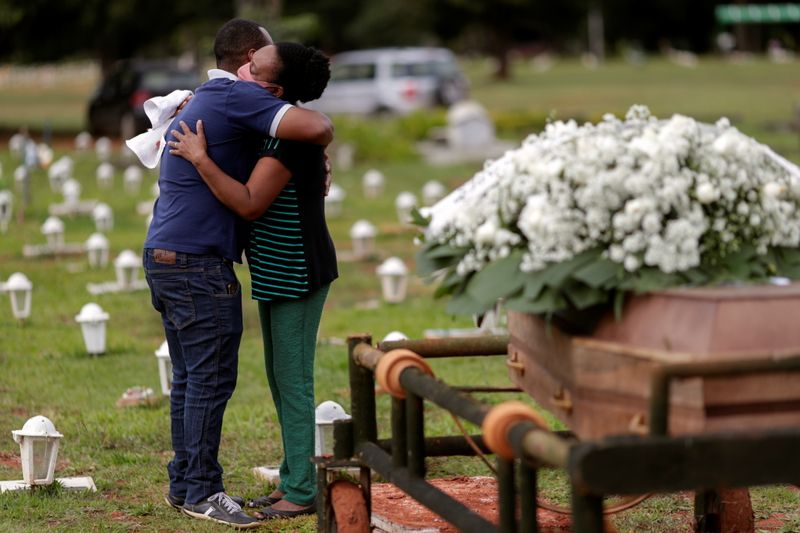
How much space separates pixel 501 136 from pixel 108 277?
15.9m

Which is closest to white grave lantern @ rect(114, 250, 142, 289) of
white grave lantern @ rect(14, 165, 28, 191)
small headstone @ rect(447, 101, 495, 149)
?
white grave lantern @ rect(14, 165, 28, 191)

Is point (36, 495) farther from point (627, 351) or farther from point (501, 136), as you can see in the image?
point (501, 136)

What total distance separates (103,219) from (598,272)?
A: 12.5 m

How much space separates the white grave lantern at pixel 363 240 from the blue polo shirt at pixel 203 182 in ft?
26.5

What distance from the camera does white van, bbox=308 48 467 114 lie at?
1268 inches

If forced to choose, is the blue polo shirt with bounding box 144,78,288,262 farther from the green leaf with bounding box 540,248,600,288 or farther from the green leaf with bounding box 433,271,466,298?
the green leaf with bounding box 540,248,600,288

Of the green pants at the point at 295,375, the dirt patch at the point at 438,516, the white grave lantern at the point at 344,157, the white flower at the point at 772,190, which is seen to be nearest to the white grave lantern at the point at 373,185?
the white grave lantern at the point at 344,157

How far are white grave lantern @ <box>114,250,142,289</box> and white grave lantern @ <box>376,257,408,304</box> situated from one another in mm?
2110

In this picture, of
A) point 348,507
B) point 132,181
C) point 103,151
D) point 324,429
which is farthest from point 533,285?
point 103,151

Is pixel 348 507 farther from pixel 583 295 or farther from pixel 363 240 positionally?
pixel 363 240

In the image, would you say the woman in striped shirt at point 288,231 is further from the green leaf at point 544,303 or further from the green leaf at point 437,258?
the green leaf at point 544,303

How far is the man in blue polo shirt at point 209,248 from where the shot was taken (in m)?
5.04

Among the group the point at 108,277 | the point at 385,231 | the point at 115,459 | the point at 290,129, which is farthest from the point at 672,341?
the point at 385,231

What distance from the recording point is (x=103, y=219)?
50.3 feet
